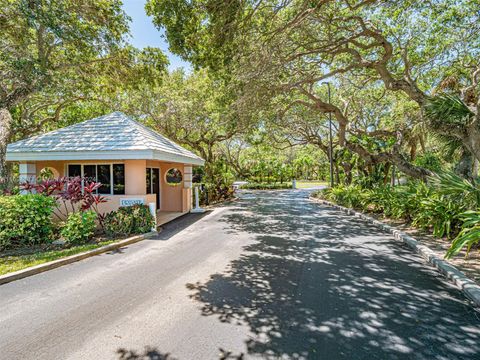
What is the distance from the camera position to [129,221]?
8453mm

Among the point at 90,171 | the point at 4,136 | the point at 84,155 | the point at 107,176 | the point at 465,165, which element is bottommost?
the point at 107,176

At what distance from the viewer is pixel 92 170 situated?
10.3 m

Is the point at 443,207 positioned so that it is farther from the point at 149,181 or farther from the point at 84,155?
the point at 149,181

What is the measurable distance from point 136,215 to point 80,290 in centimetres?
413

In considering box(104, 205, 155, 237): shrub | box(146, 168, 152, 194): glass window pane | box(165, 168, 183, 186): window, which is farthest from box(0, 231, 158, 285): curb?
box(165, 168, 183, 186): window

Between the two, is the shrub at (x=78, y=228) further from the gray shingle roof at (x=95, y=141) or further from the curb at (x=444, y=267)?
the curb at (x=444, y=267)

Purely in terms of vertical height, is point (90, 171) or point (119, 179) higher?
point (90, 171)

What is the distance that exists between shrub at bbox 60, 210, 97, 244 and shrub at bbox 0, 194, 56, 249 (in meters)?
0.56

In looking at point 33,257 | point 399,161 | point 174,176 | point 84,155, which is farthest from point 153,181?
point 399,161

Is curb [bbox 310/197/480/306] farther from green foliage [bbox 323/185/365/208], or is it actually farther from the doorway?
the doorway

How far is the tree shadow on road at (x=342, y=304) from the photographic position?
10.1ft

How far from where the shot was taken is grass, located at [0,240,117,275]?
218 inches

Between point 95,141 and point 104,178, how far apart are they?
142 cm

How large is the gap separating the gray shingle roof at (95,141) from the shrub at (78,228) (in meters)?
2.48
